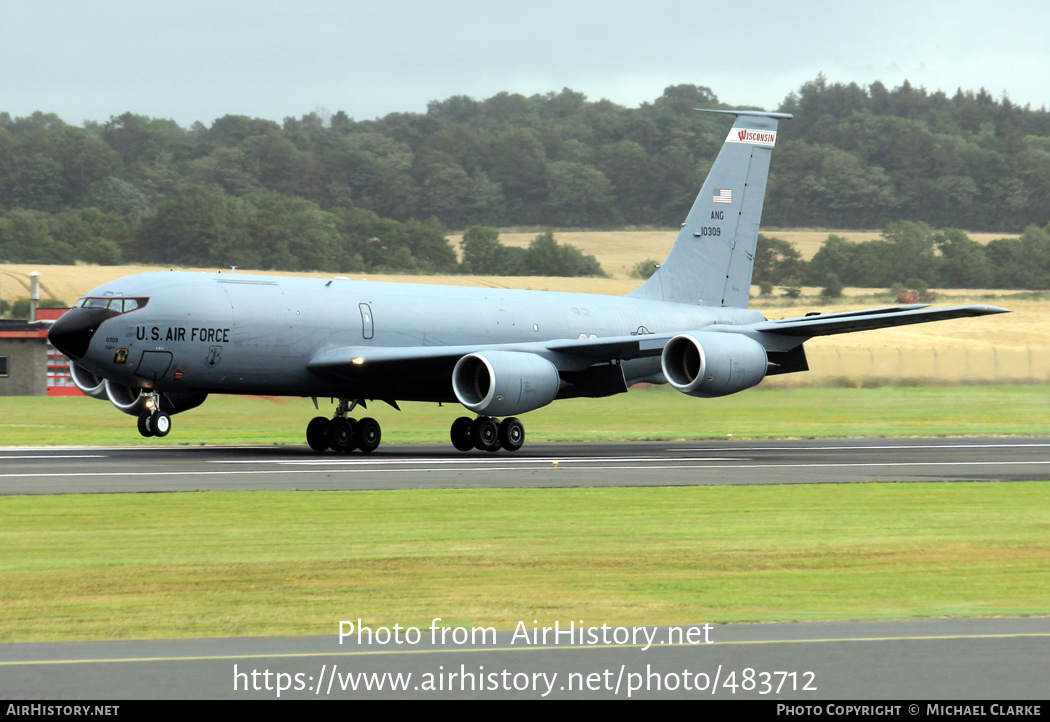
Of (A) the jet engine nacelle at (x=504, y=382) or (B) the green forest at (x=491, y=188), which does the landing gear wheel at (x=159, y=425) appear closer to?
(A) the jet engine nacelle at (x=504, y=382)

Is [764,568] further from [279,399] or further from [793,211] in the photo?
[793,211]

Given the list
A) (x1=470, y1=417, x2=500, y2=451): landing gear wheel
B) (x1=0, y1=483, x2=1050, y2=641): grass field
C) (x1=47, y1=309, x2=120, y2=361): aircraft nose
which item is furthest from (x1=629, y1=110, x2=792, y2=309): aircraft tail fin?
(x1=0, y1=483, x2=1050, y2=641): grass field

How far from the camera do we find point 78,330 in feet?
92.5

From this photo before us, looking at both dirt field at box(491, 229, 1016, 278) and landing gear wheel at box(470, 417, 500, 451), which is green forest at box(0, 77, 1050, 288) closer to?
dirt field at box(491, 229, 1016, 278)

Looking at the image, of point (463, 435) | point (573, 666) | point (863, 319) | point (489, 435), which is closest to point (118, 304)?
point (463, 435)

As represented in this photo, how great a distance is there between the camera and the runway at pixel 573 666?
7.73 metres

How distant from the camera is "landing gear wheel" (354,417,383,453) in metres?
30.8

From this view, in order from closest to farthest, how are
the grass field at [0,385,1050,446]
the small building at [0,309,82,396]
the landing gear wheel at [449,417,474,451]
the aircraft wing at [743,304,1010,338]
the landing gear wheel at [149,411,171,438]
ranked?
the landing gear wheel at [149,411,171,438] → the aircraft wing at [743,304,1010,338] → the landing gear wheel at [449,417,474,451] → the grass field at [0,385,1050,446] → the small building at [0,309,82,396]

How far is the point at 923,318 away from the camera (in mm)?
29688

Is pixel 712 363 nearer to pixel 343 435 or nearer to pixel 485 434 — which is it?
pixel 485 434

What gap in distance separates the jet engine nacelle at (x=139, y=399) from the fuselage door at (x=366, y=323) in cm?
391

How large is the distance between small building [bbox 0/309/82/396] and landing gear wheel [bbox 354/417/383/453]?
35131 millimetres

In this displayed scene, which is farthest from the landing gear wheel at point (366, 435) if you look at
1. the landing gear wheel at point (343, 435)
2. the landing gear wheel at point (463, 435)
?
the landing gear wheel at point (463, 435)

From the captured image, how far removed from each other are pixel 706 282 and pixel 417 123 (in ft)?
312
